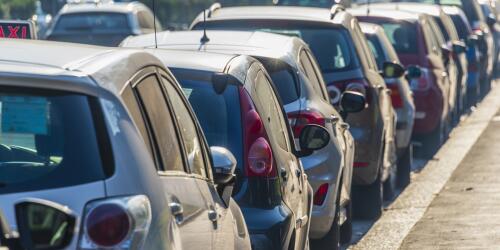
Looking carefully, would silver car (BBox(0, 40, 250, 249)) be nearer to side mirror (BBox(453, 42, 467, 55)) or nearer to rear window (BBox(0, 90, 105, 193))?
rear window (BBox(0, 90, 105, 193))

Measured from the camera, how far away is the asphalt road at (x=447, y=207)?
10789mm

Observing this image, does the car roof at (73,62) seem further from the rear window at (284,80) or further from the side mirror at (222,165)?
the rear window at (284,80)

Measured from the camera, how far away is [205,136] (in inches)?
287

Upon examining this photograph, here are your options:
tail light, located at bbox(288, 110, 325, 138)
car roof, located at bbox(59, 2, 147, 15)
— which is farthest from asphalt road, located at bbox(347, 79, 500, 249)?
car roof, located at bbox(59, 2, 147, 15)

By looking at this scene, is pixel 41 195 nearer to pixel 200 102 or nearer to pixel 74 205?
pixel 74 205

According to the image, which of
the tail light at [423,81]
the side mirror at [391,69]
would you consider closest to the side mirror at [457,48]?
the tail light at [423,81]

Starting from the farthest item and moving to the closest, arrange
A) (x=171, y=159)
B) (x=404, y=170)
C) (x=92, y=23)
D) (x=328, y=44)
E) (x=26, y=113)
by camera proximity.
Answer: (x=92, y=23) < (x=404, y=170) < (x=328, y=44) < (x=171, y=159) < (x=26, y=113)

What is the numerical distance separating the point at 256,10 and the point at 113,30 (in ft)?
41.2

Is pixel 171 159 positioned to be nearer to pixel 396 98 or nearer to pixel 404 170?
pixel 404 170

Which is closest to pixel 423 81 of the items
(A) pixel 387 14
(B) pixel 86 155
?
(A) pixel 387 14

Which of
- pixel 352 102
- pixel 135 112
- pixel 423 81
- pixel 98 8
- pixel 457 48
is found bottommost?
pixel 98 8

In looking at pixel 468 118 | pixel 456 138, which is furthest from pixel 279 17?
pixel 468 118

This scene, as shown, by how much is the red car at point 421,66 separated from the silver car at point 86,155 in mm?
11963

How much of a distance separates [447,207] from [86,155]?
342 inches
